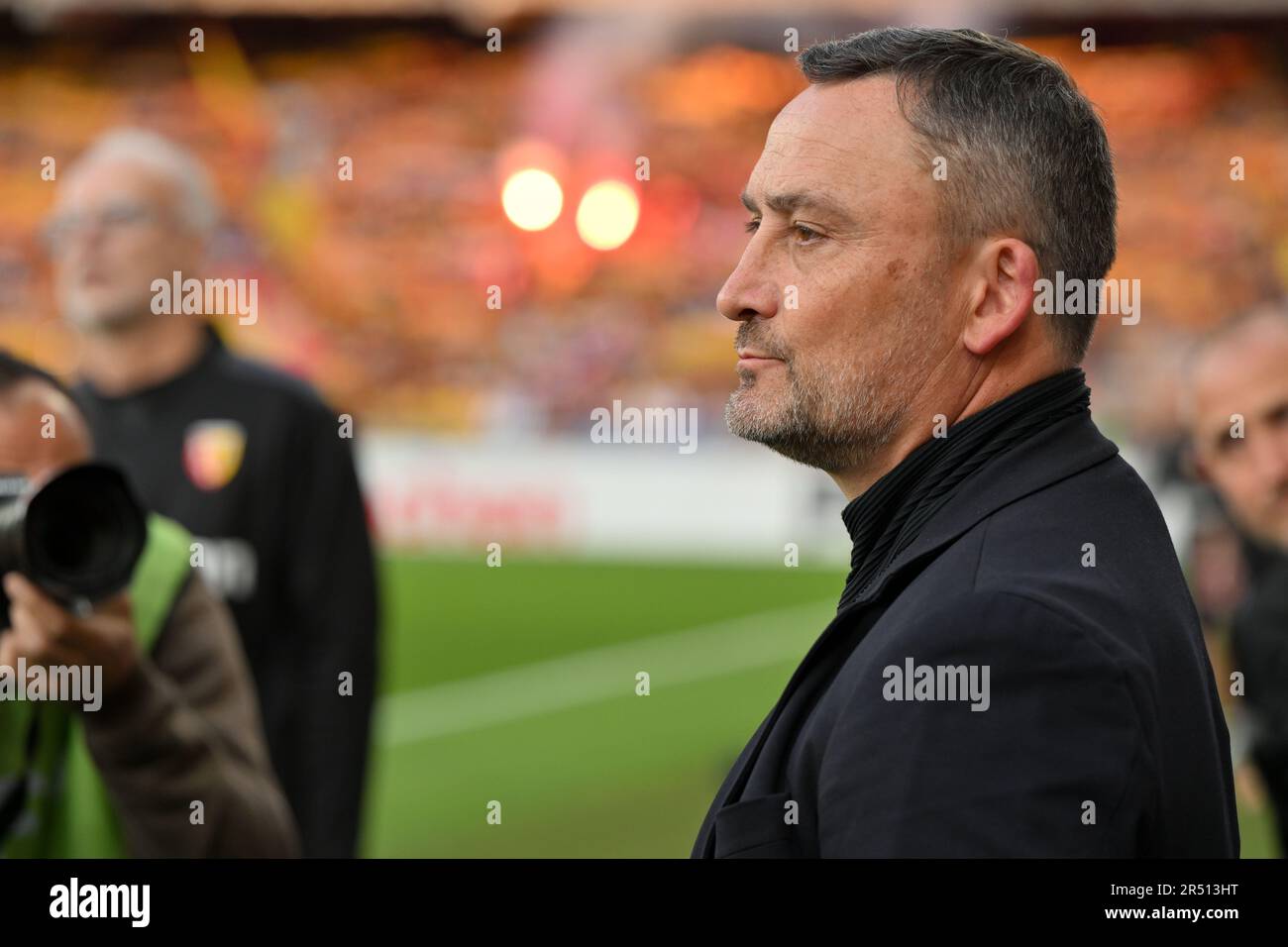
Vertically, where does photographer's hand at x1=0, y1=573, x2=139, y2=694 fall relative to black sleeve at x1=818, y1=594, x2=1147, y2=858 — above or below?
above

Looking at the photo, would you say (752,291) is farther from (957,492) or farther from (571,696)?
(571,696)

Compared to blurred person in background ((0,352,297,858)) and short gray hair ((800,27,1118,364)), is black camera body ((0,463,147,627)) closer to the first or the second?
blurred person in background ((0,352,297,858))

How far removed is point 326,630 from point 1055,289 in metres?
2.69

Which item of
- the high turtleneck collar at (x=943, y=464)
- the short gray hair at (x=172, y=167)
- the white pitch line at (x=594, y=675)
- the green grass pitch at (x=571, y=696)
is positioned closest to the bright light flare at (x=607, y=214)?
the green grass pitch at (x=571, y=696)

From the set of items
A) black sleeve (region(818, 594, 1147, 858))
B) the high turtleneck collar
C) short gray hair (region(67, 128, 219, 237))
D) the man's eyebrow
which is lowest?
black sleeve (region(818, 594, 1147, 858))

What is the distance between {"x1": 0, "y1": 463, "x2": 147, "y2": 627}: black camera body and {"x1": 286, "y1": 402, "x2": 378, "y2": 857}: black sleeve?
6.12 ft

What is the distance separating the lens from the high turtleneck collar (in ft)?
5.31

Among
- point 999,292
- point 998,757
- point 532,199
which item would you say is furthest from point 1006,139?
point 532,199

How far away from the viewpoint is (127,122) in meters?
17.5

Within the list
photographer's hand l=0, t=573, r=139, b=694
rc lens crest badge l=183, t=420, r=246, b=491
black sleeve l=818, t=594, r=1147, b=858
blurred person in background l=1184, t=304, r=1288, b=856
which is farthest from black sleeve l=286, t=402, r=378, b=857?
black sleeve l=818, t=594, r=1147, b=858

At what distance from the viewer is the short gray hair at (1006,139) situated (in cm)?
166

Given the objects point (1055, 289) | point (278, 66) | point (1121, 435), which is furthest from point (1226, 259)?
point (1055, 289)

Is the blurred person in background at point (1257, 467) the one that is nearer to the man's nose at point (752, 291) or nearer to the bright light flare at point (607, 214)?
the man's nose at point (752, 291)
